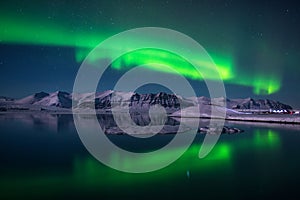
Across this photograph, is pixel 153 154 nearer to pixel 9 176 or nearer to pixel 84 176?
pixel 84 176

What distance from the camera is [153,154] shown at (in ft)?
59.0

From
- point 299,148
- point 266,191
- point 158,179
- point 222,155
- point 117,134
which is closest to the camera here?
point 266,191

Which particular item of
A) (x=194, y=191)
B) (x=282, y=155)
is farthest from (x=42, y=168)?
(x=282, y=155)

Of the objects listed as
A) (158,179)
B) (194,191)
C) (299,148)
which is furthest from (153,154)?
(299,148)

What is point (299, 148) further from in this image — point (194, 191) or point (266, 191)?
point (194, 191)

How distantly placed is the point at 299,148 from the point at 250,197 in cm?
1435

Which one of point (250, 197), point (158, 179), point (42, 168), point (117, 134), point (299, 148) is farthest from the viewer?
point (117, 134)

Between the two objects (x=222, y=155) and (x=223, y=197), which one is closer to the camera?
(x=223, y=197)

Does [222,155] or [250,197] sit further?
[222,155]

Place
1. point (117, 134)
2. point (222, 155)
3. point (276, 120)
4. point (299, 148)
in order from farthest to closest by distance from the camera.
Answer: point (276, 120) → point (117, 134) → point (299, 148) → point (222, 155)

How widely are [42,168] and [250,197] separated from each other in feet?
33.7

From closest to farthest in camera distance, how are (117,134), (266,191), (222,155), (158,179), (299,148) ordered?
(266,191) → (158,179) → (222,155) → (299,148) → (117,134)

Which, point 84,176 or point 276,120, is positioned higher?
point 276,120

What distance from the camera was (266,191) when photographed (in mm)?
9836
